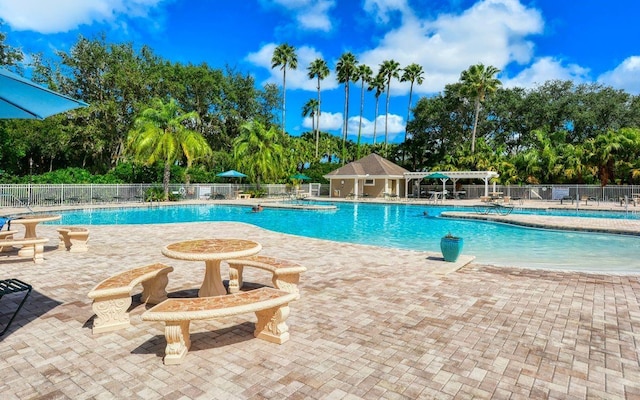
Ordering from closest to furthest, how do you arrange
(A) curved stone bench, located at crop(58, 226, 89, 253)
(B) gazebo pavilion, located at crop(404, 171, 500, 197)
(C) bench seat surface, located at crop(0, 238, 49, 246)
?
(C) bench seat surface, located at crop(0, 238, 49, 246) → (A) curved stone bench, located at crop(58, 226, 89, 253) → (B) gazebo pavilion, located at crop(404, 171, 500, 197)

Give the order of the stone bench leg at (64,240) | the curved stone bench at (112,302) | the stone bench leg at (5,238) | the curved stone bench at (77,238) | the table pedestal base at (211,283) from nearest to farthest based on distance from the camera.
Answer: the curved stone bench at (112,302)
the table pedestal base at (211,283)
the stone bench leg at (5,238)
the curved stone bench at (77,238)
the stone bench leg at (64,240)

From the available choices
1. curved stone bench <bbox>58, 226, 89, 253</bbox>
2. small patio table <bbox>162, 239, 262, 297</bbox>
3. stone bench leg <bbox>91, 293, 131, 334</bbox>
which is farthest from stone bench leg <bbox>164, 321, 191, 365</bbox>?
curved stone bench <bbox>58, 226, 89, 253</bbox>

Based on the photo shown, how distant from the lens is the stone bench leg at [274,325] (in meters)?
4.03

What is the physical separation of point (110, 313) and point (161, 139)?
81.6ft

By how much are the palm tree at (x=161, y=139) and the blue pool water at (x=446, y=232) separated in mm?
3822

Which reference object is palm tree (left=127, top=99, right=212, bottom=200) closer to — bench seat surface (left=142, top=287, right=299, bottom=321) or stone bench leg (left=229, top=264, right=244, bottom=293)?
stone bench leg (left=229, top=264, right=244, bottom=293)

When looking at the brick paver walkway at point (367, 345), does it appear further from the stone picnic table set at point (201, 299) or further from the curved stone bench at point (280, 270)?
the curved stone bench at point (280, 270)

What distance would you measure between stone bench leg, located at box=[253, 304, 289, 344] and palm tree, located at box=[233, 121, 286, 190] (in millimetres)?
30638

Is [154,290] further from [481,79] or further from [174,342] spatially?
[481,79]

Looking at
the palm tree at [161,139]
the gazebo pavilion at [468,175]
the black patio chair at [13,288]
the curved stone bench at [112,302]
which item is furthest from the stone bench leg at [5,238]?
the gazebo pavilion at [468,175]

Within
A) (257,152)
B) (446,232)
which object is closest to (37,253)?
(446,232)

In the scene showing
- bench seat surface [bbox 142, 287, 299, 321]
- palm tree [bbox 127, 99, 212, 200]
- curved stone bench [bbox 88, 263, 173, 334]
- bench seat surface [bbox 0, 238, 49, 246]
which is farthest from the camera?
palm tree [bbox 127, 99, 212, 200]

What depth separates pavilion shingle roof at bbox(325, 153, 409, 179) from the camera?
3838cm

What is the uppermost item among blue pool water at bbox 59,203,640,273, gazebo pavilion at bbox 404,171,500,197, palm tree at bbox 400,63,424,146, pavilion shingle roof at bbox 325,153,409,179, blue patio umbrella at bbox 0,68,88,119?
palm tree at bbox 400,63,424,146
